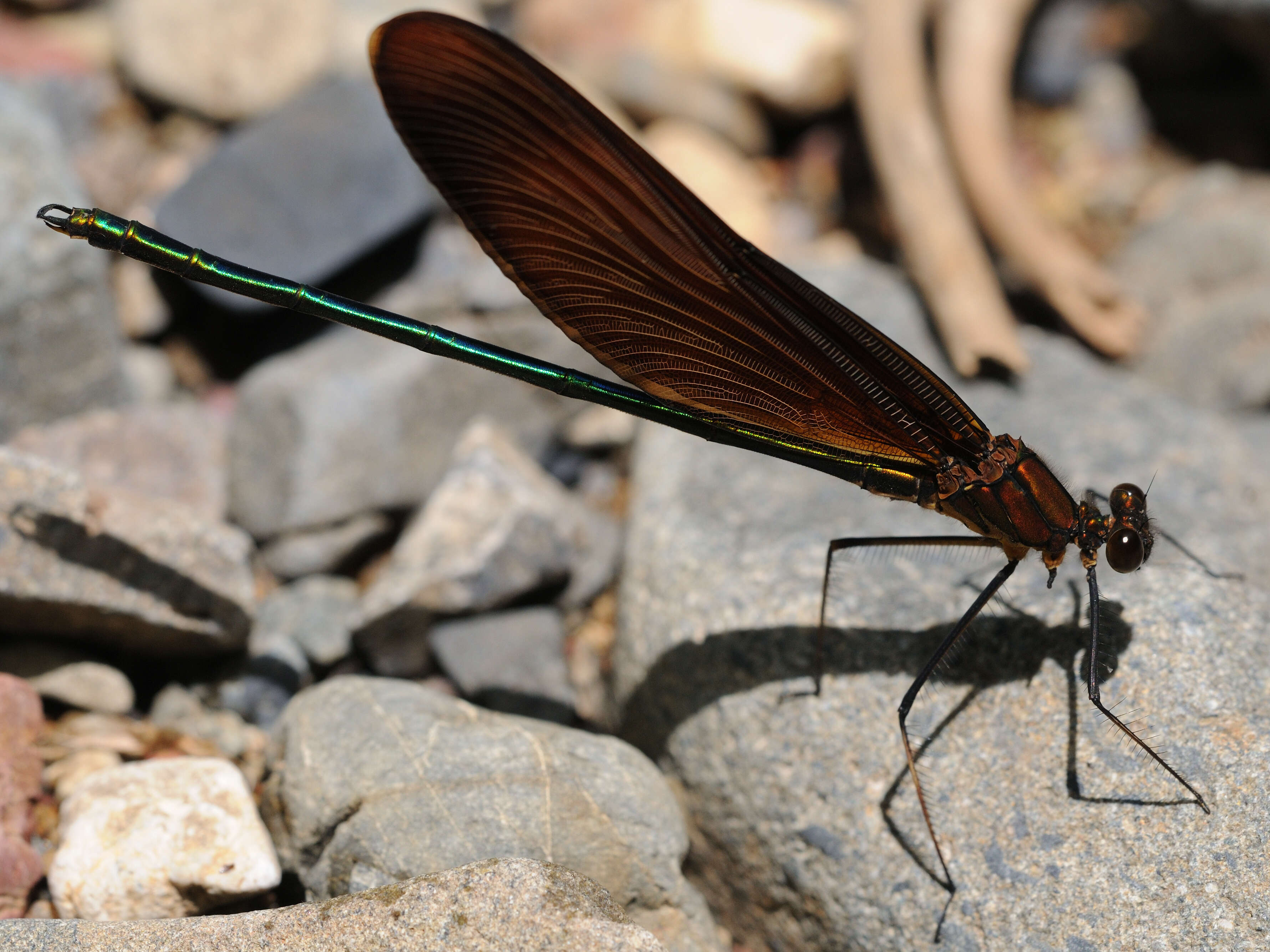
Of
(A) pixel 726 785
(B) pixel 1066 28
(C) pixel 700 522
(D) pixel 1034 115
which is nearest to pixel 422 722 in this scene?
(A) pixel 726 785

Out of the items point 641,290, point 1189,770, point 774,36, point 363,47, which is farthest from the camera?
point 774,36

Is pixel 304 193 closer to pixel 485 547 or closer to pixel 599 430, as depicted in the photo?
pixel 599 430

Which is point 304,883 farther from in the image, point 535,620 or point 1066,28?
point 1066,28

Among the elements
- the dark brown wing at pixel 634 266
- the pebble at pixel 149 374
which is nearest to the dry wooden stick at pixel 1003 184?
the dark brown wing at pixel 634 266

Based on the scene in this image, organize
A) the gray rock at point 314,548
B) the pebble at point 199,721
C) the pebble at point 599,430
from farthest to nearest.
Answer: the pebble at point 599,430, the gray rock at point 314,548, the pebble at point 199,721

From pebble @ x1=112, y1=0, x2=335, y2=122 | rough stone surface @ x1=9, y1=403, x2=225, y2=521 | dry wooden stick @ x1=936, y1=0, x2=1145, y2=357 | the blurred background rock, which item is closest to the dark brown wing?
the blurred background rock

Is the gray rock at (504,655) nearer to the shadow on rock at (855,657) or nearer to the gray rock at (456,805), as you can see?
the shadow on rock at (855,657)

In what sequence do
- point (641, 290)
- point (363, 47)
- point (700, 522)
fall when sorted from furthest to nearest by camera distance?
point (363, 47), point (700, 522), point (641, 290)

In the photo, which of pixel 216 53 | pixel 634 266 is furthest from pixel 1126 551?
pixel 216 53
